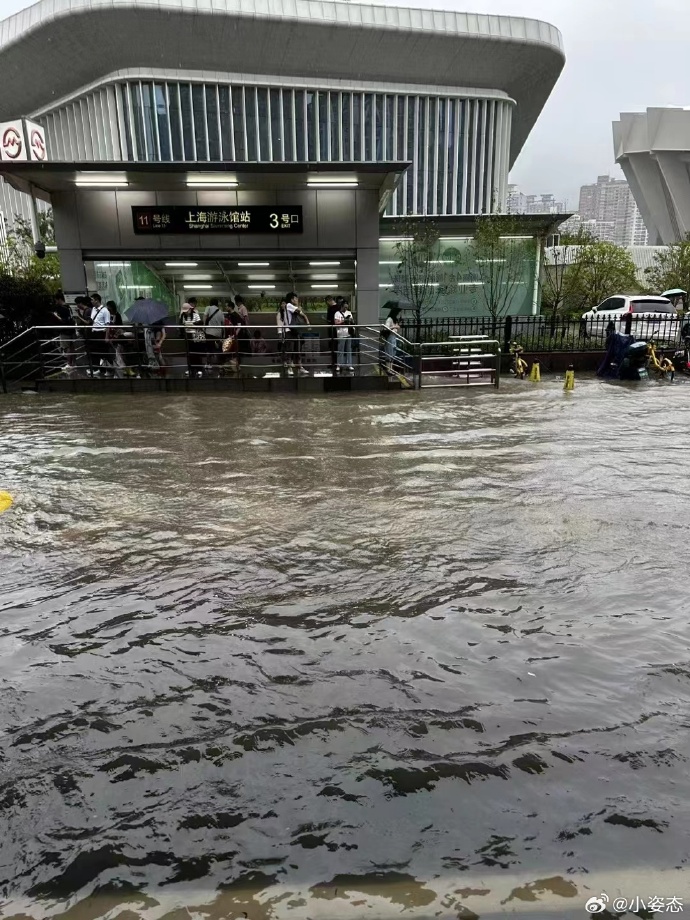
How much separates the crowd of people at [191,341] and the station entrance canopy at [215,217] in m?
1.51

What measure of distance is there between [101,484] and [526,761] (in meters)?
5.34

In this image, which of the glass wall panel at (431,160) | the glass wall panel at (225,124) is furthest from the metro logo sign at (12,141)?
the glass wall panel at (431,160)

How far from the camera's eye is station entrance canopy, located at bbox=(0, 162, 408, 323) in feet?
46.4

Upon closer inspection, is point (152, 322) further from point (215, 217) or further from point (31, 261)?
point (31, 261)

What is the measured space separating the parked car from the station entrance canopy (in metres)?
7.82

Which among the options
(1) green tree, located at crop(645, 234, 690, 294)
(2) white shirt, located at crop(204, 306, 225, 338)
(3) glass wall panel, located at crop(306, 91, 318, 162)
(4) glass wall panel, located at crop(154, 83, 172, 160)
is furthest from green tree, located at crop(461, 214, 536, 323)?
(4) glass wall panel, located at crop(154, 83, 172, 160)

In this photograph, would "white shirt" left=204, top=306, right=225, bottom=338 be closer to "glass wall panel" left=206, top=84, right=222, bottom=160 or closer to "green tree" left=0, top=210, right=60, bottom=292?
"green tree" left=0, top=210, right=60, bottom=292

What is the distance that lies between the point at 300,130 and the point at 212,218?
108ft

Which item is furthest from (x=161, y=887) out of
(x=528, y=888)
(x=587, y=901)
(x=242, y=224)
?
(x=242, y=224)

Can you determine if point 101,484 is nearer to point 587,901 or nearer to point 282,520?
point 282,520

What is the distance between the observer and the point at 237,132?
1628 inches

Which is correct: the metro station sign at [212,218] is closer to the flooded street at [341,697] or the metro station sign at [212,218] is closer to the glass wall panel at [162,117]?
the flooded street at [341,697]

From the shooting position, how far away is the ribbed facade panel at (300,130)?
3972 cm

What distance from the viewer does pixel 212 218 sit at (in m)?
14.5
